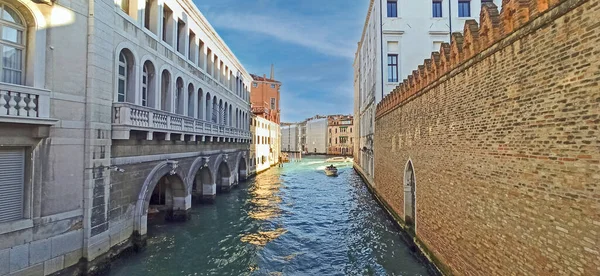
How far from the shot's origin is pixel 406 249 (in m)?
10.5

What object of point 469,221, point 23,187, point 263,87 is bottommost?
point 469,221

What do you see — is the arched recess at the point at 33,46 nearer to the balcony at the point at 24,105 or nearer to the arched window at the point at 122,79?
the balcony at the point at 24,105

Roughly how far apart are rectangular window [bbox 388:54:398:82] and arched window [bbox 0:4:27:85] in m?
19.0

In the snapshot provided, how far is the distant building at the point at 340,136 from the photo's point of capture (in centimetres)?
7862

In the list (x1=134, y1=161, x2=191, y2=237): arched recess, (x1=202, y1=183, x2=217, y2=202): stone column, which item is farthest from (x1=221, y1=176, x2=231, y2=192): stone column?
(x1=134, y1=161, x2=191, y2=237): arched recess

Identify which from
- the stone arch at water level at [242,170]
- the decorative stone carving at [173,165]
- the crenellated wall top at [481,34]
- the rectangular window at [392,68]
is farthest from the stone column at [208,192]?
the rectangular window at [392,68]

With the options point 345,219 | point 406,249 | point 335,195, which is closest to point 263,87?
point 335,195

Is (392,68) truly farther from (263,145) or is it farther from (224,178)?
(263,145)

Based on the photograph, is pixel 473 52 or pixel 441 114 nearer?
pixel 473 52

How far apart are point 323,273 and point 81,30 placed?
9160 mm

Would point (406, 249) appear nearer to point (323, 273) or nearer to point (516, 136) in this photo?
point (323, 273)

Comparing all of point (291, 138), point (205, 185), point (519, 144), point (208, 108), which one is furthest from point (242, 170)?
point (291, 138)

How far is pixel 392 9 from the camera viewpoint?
68.2 feet

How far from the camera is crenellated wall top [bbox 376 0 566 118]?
196 inches
